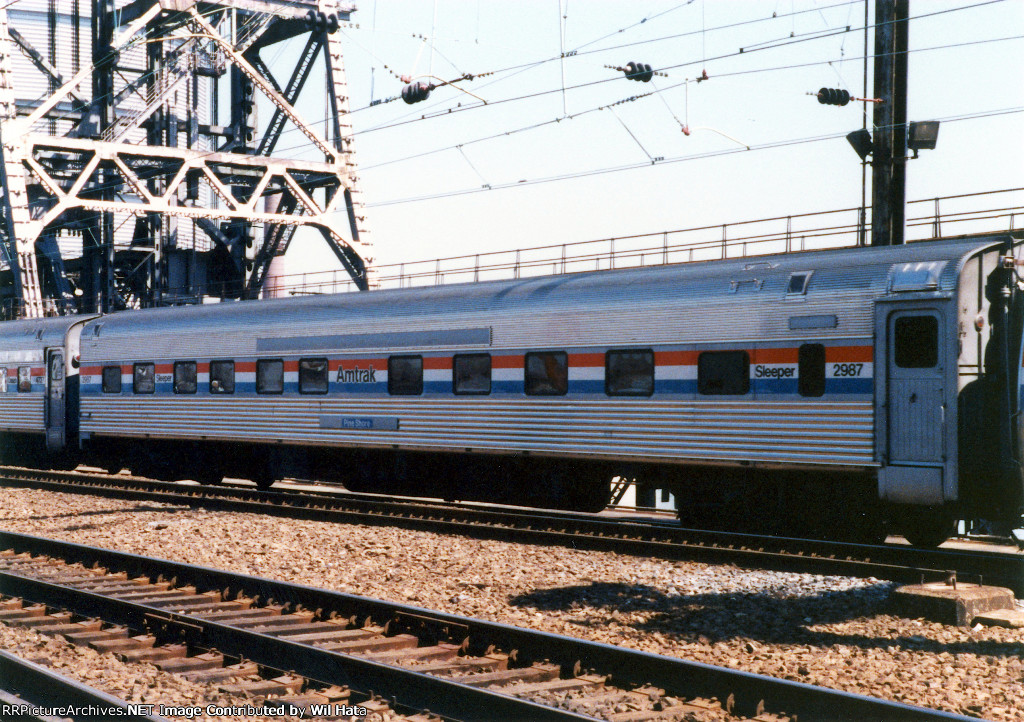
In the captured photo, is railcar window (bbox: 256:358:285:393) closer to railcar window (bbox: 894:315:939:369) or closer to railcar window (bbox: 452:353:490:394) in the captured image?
railcar window (bbox: 452:353:490:394)

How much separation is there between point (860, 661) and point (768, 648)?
78 centimetres

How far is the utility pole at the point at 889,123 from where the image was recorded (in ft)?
57.3

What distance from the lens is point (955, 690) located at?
7.91 meters

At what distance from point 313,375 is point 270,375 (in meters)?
1.33

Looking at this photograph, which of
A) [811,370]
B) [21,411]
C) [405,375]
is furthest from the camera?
[21,411]

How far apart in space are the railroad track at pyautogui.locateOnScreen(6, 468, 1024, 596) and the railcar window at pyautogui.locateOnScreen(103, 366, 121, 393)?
4.06 metres

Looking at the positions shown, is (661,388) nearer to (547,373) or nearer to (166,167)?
(547,373)

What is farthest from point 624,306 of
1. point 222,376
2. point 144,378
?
point 144,378

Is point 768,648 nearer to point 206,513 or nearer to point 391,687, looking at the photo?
point 391,687

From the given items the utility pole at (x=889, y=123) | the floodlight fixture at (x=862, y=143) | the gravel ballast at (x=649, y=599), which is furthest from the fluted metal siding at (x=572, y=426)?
the floodlight fixture at (x=862, y=143)

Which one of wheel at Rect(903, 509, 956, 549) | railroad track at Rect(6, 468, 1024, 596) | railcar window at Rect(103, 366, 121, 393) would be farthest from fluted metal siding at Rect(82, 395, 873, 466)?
railcar window at Rect(103, 366, 121, 393)

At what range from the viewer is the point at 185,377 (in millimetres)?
24000

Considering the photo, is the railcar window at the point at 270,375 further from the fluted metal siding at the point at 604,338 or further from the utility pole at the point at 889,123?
the utility pole at the point at 889,123

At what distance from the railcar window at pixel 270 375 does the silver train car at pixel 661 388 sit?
57 mm
